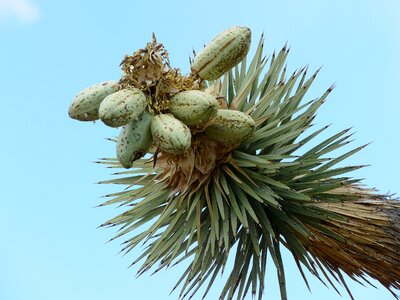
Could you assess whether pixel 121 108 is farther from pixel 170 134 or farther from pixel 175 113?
pixel 175 113

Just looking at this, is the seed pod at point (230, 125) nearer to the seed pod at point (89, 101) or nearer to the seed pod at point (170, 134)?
the seed pod at point (170, 134)

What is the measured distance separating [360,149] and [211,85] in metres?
1.28

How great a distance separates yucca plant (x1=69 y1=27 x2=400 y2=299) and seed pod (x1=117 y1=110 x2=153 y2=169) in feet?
1.77

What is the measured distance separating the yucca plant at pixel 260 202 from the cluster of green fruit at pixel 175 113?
19 cm

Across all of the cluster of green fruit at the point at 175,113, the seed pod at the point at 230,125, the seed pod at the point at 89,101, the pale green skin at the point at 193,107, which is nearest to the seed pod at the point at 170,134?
the cluster of green fruit at the point at 175,113

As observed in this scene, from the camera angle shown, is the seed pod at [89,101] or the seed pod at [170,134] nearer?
the seed pod at [170,134]

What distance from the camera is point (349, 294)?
6.07 meters

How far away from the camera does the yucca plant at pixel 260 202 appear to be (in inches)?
216

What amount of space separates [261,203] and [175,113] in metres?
1.21

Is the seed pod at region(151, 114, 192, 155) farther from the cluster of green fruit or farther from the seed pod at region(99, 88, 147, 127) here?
the seed pod at region(99, 88, 147, 127)

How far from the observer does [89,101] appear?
482 centimetres

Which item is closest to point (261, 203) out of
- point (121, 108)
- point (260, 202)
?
point (260, 202)

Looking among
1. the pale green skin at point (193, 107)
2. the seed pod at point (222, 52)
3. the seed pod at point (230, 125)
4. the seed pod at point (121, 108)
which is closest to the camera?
the seed pod at point (121, 108)

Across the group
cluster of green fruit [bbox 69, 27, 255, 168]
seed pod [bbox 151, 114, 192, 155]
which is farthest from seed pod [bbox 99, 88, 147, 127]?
seed pod [bbox 151, 114, 192, 155]
